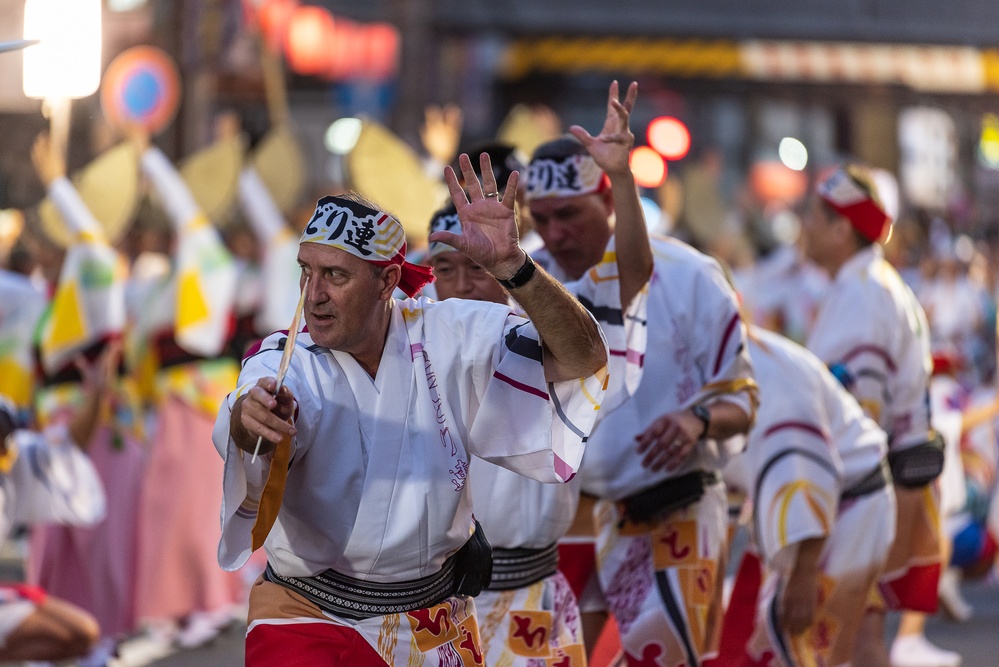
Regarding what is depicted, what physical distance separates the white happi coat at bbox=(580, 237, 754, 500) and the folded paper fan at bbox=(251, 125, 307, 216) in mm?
6017

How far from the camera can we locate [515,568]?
4703 millimetres

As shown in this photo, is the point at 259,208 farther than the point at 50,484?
Yes

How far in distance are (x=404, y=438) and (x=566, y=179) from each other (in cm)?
152

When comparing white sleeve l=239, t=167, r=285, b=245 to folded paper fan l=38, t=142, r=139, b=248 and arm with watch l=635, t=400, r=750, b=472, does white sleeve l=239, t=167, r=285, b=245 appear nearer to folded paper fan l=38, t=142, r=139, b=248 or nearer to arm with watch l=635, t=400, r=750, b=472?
folded paper fan l=38, t=142, r=139, b=248

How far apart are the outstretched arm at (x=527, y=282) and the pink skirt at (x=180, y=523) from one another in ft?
18.7

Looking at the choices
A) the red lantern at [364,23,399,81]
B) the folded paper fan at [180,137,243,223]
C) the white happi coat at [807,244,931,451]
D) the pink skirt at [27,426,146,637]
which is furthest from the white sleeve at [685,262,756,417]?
the red lantern at [364,23,399,81]

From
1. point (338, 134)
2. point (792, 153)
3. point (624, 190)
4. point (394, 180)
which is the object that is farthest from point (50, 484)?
point (792, 153)

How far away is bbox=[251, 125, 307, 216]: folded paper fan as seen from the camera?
11.0 m

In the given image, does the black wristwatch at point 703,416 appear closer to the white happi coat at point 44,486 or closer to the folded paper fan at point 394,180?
the white happi coat at point 44,486

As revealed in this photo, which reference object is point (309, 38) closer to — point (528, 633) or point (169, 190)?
point (169, 190)

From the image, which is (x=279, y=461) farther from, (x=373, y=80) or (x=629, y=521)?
(x=373, y=80)

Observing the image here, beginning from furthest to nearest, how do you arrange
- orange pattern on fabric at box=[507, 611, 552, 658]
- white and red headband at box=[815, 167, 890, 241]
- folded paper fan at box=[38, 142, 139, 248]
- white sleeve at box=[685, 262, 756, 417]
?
folded paper fan at box=[38, 142, 139, 248], white and red headband at box=[815, 167, 890, 241], white sleeve at box=[685, 262, 756, 417], orange pattern on fabric at box=[507, 611, 552, 658]

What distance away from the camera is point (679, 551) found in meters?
5.31

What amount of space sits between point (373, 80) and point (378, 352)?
26.3 meters
